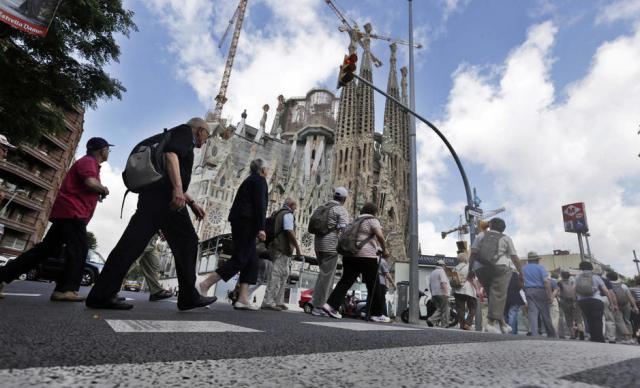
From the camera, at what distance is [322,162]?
67375mm

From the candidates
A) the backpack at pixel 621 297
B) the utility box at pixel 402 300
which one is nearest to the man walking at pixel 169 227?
the backpack at pixel 621 297

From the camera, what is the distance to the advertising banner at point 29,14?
21.8 ft

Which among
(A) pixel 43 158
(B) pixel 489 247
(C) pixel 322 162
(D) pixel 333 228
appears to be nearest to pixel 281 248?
(D) pixel 333 228

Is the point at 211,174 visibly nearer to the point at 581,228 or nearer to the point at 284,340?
the point at 581,228

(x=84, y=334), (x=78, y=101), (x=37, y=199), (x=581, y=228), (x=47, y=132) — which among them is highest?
(x=581, y=228)

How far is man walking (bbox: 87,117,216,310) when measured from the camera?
120 inches

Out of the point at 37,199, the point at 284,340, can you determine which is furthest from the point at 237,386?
the point at 37,199

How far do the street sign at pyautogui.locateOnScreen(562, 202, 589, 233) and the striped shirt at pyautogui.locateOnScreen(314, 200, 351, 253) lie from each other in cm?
3659

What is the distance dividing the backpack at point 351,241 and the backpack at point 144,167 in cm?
256

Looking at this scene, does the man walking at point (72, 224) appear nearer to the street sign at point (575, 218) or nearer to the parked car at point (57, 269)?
the parked car at point (57, 269)

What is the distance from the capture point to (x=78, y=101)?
907cm

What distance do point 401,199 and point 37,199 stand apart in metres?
46.8

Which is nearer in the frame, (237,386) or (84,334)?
(237,386)

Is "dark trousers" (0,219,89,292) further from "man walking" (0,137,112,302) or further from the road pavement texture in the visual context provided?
the road pavement texture
